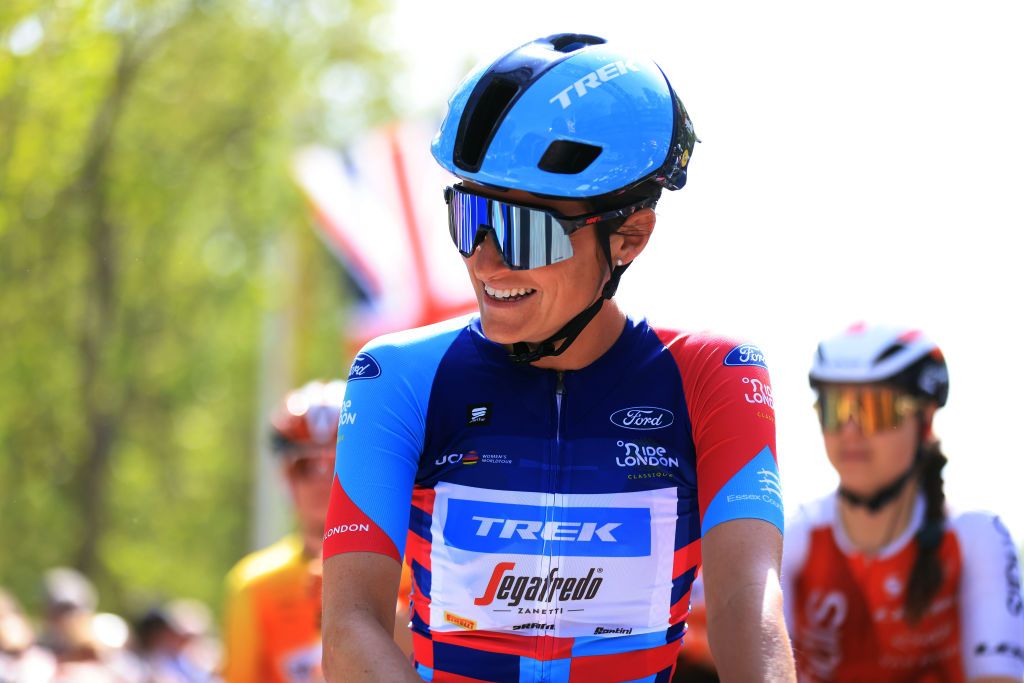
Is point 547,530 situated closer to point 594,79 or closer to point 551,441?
point 551,441

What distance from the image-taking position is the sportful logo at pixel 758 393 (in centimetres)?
360

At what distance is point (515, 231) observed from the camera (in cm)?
350

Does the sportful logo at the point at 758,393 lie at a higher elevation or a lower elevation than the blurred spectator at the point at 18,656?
higher

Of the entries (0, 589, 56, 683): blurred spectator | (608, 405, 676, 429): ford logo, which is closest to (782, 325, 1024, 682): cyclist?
(608, 405, 676, 429): ford logo

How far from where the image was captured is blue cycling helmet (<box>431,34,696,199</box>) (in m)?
3.51

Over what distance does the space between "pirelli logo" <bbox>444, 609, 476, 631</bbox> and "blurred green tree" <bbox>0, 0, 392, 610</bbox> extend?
889 cm

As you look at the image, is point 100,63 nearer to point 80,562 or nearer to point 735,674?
point 735,674

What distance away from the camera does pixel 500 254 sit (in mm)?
3525

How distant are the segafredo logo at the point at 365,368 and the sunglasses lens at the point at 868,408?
3.25 metres

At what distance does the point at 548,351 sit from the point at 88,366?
17530mm

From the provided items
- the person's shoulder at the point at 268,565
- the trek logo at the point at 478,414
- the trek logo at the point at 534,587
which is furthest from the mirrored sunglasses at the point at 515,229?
the person's shoulder at the point at 268,565

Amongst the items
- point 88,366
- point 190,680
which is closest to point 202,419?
point 88,366

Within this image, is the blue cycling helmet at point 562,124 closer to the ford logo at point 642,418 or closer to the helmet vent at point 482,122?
the helmet vent at point 482,122

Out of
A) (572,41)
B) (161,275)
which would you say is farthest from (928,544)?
(161,275)
